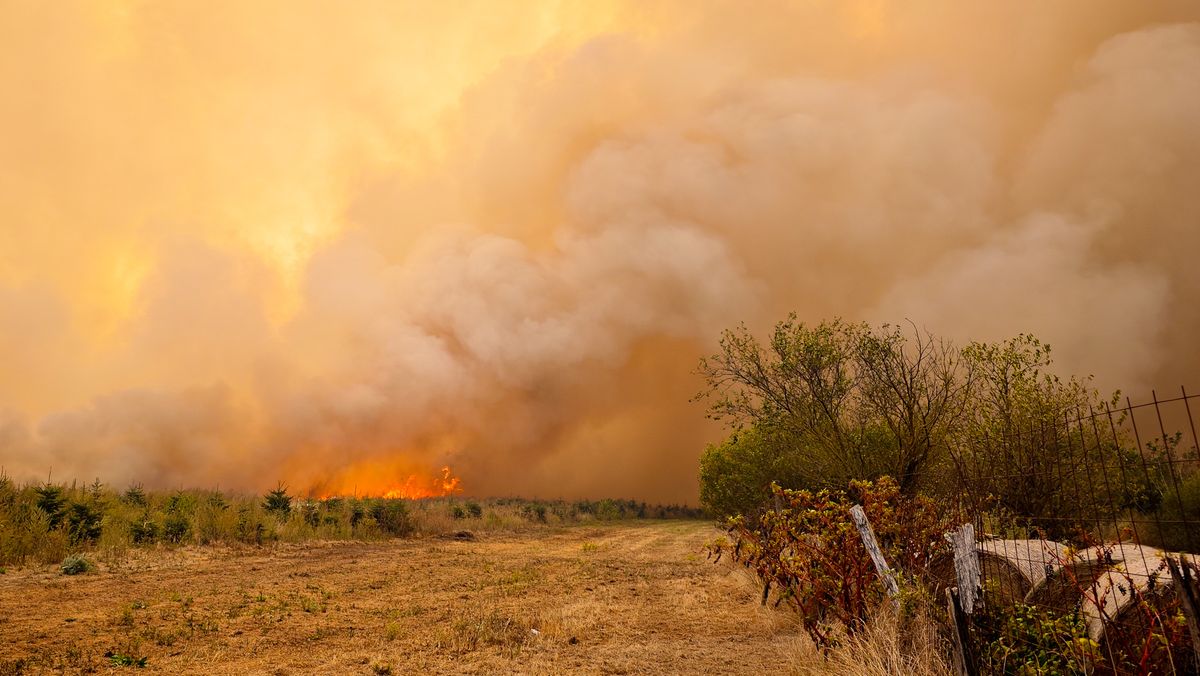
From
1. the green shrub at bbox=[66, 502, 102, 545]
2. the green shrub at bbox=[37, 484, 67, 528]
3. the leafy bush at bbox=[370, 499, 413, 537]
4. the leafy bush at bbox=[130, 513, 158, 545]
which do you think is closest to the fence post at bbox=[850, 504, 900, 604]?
the green shrub at bbox=[66, 502, 102, 545]

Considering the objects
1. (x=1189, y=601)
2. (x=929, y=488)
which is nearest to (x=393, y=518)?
(x=929, y=488)

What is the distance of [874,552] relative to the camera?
761cm

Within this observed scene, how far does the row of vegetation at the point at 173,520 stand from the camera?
17656 millimetres

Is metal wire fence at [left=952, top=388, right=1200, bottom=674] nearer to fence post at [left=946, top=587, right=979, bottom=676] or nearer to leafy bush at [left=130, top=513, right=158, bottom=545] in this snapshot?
fence post at [left=946, top=587, right=979, bottom=676]

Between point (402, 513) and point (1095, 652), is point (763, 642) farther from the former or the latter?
point (402, 513)

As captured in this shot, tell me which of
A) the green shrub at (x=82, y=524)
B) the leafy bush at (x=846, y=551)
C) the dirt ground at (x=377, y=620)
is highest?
the green shrub at (x=82, y=524)

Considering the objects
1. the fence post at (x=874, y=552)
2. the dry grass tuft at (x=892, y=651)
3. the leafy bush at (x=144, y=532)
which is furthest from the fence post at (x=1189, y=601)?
the leafy bush at (x=144, y=532)

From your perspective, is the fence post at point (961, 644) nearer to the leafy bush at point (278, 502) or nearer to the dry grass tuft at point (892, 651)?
the dry grass tuft at point (892, 651)

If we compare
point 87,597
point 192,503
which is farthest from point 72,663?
point 192,503

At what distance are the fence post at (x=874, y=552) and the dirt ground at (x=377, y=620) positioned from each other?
1.89 meters

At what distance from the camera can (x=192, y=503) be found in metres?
26.2

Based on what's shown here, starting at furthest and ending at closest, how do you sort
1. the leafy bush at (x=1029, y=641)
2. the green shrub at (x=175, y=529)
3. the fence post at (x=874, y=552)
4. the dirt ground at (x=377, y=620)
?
the green shrub at (x=175, y=529) < the dirt ground at (x=377, y=620) < the fence post at (x=874, y=552) < the leafy bush at (x=1029, y=641)

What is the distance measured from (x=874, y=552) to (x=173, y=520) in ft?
80.2

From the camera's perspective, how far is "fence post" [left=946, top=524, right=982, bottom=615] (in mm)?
6270
